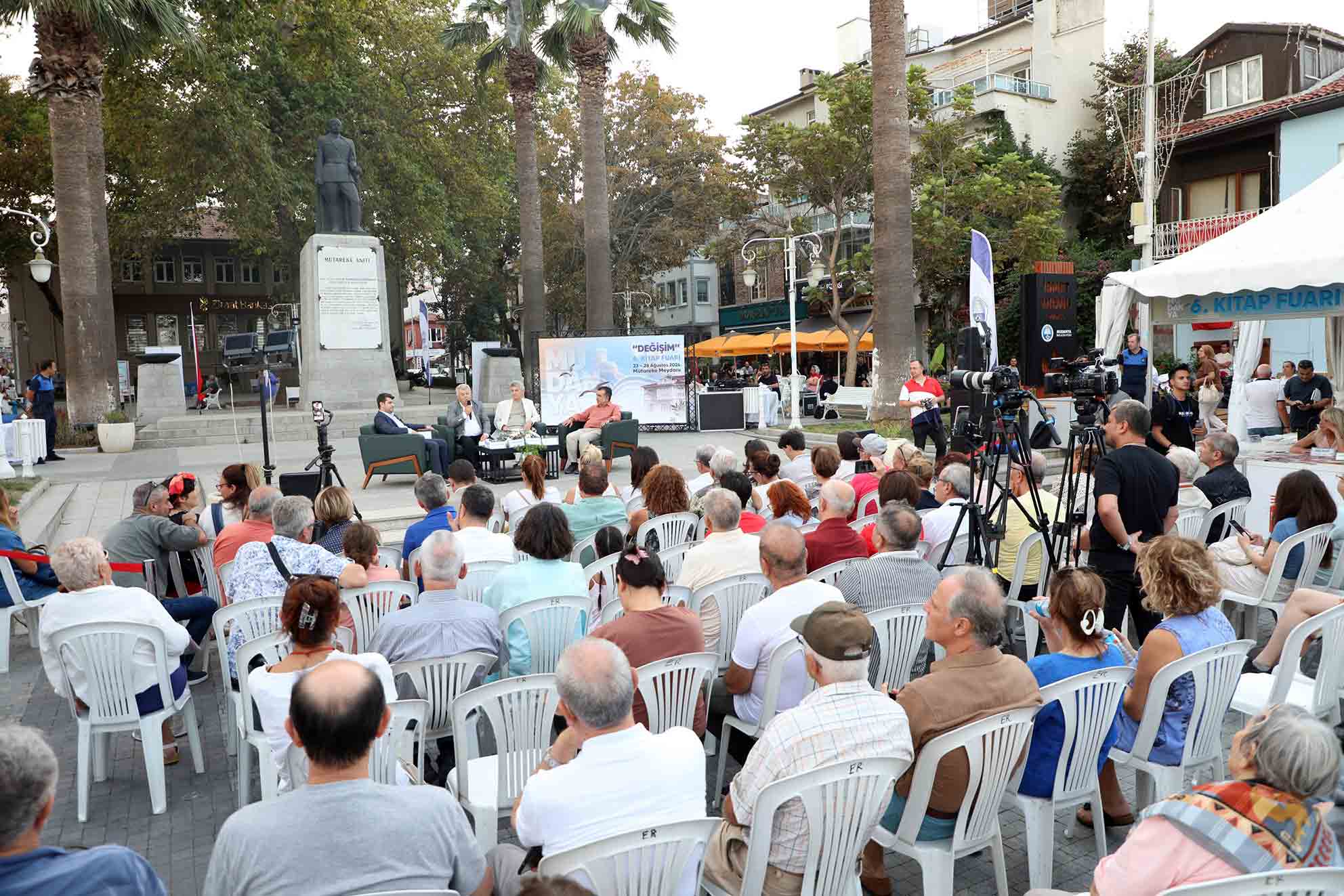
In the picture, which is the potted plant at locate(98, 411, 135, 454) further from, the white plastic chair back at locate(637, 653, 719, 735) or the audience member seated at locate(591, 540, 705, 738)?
the white plastic chair back at locate(637, 653, 719, 735)

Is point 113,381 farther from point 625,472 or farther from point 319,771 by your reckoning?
point 319,771

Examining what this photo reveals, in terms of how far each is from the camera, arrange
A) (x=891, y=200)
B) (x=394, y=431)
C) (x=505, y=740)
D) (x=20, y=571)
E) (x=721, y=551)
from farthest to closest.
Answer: (x=891, y=200), (x=394, y=431), (x=20, y=571), (x=721, y=551), (x=505, y=740)

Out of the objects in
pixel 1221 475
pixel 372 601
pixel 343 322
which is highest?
pixel 343 322

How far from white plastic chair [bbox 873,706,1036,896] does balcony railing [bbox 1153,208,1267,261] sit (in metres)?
25.2

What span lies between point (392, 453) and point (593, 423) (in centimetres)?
273

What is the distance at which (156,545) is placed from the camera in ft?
17.5

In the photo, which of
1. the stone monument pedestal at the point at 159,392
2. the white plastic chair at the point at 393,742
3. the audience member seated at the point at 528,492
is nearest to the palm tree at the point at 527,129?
the stone monument pedestal at the point at 159,392

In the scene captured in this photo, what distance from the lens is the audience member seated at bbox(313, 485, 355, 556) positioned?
5074mm

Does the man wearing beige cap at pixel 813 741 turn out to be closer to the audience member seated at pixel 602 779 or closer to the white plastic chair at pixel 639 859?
the audience member seated at pixel 602 779

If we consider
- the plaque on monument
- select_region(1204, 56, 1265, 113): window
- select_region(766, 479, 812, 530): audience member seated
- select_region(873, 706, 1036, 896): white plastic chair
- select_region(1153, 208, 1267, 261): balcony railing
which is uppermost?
select_region(1204, 56, 1265, 113): window

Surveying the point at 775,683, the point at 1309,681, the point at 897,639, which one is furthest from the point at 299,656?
the point at 1309,681

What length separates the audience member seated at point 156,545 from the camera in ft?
16.5

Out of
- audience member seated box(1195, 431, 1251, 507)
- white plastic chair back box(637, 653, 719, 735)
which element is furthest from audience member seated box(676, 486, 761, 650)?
audience member seated box(1195, 431, 1251, 507)

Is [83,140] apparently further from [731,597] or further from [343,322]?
[731,597]
